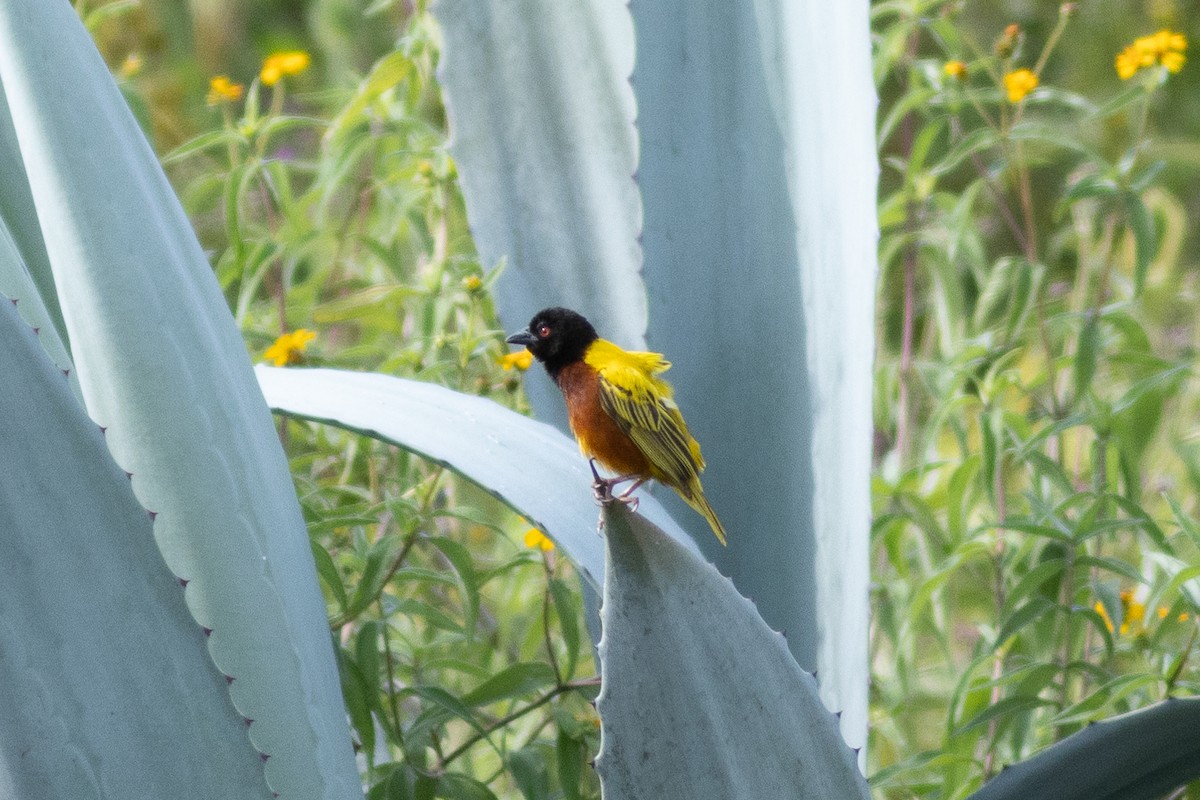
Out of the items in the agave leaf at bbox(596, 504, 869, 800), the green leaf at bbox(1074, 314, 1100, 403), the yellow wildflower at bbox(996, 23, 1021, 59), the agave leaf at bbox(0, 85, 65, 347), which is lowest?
the green leaf at bbox(1074, 314, 1100, 403)

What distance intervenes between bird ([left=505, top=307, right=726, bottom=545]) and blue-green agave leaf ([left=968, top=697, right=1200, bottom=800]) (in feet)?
0.77

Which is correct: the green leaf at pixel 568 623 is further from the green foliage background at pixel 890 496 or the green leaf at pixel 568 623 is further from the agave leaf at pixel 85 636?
the agave leaf at pixel 85 636

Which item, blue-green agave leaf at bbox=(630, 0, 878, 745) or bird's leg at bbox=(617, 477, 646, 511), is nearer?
bird's leg at bbox=(617, 477, 646, 511)

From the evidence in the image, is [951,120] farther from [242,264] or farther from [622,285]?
[242,264]

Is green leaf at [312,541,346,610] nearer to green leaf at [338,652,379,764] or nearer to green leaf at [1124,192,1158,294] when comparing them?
green leaf at [338,652,379,764]

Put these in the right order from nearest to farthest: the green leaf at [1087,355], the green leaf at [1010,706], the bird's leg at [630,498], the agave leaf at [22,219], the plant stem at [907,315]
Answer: the bird's leg at [630,498] → the agave leaf at [22,219] → the green leaf at [1010,706] → the green leaf at [1087,355] → the plant stem at [907,315]

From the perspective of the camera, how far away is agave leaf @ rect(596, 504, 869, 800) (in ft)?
1.92

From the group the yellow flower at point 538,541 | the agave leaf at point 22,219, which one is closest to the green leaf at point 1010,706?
the yellow flower at point 538,541

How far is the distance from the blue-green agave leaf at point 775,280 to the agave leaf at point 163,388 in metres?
0.32

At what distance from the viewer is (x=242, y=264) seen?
116 cm

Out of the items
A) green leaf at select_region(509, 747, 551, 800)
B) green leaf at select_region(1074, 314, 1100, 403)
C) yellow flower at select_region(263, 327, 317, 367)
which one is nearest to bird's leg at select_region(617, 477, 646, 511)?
green leaf at select_region(509, 747, 551, 800)

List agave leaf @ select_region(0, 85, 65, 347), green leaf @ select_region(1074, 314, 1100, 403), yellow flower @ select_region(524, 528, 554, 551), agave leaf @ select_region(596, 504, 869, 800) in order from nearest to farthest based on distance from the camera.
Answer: agave leaf @ select_region(596, 504, 869, 800), agave leaf @ select_region(0, 85, 65, 347), yellow flower @ select_region(524, 528, 554, 551), green leaf @ select_region(1074, 314, 1100, 403)

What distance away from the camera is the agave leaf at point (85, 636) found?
592mm

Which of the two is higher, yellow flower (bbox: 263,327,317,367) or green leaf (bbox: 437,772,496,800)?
yellow flower (bbox: 263,327,317,367)
